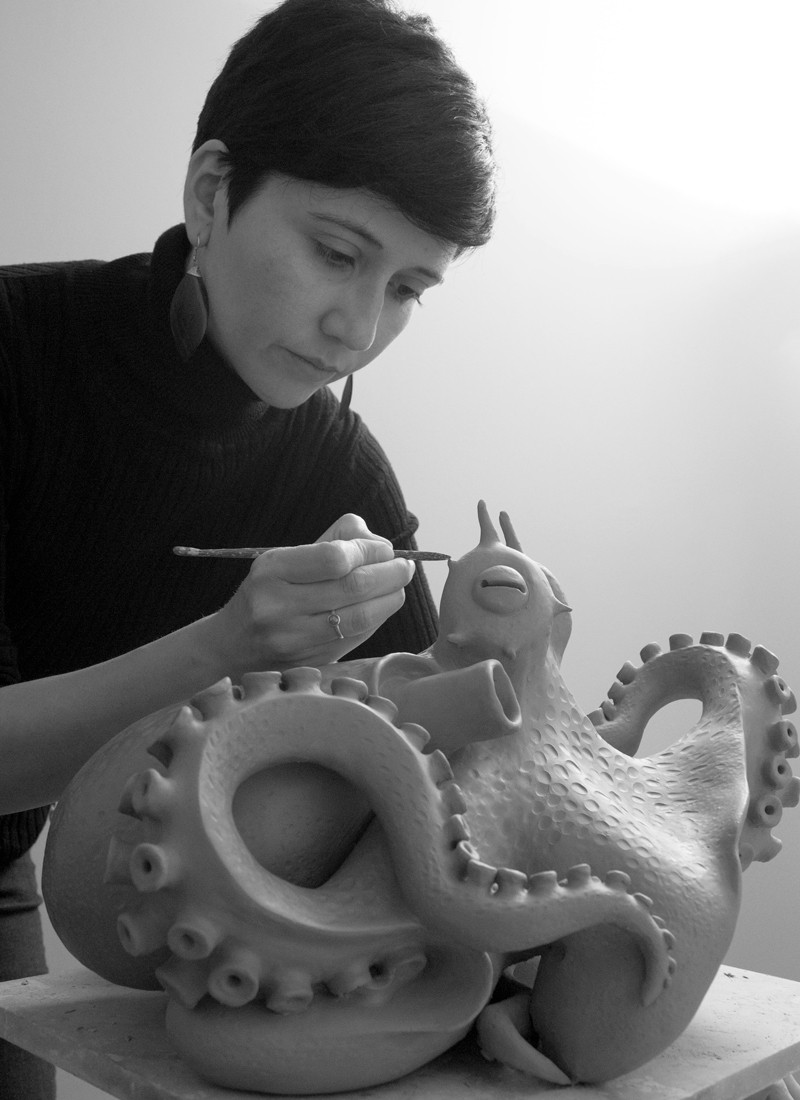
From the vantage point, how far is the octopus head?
0.69 m

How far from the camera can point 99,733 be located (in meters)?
0.81

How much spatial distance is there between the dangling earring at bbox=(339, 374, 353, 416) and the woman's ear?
186mm

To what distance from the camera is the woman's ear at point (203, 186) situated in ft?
2.95

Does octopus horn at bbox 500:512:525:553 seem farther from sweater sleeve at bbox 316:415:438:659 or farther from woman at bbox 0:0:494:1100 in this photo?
sweater sleeve at bbox 316:415:438:659

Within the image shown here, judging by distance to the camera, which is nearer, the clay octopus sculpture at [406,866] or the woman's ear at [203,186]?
the clay octopus sculpture at [406,866]

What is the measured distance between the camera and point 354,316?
0.86 m

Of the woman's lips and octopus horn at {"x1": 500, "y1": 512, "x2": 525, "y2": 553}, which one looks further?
the woman's lips

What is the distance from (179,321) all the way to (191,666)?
0.33m

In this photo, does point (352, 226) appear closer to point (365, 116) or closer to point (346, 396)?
point (365, 116)

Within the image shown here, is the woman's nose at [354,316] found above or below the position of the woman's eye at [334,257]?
below

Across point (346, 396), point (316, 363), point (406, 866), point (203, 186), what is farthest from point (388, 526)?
point (406, 866)

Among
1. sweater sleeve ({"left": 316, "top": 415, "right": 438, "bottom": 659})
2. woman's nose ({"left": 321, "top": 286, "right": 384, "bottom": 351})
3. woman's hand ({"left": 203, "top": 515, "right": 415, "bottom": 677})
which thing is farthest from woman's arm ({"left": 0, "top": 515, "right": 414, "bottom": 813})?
sweater sleeve ({"left": 316, "top": 415, "right": 438, "bottom": 659})

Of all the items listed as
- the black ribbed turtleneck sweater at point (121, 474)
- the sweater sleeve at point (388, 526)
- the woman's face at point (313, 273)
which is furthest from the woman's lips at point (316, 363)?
the sweater sleeve at point (388, 526)

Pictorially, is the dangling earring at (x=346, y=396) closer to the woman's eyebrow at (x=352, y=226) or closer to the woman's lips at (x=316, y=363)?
the woman's lips at (x=316, y=363)
